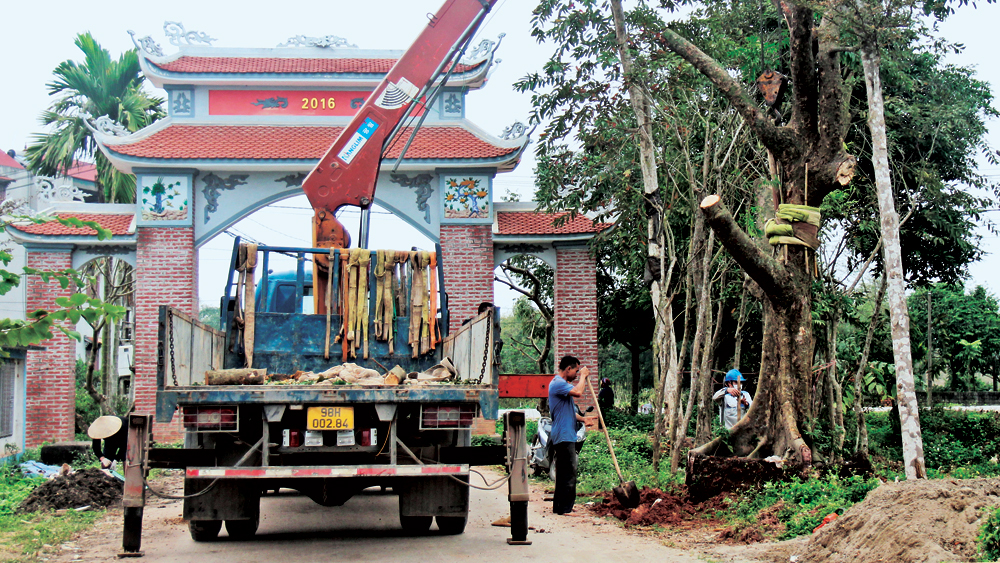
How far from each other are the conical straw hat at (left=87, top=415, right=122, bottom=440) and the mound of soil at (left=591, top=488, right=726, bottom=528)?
4.93m

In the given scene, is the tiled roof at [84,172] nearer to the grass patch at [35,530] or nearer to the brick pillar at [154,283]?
the brick pillar at [154,283]

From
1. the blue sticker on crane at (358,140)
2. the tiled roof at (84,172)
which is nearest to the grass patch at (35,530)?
the blue sticker on crane at (358,140)

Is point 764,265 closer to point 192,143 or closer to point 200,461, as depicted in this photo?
point 200,461

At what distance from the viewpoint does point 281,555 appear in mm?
6676

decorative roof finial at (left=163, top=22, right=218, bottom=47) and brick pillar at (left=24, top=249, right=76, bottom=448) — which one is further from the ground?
decorative roof finial at (left=163, top=22, right=218, bottom=47)

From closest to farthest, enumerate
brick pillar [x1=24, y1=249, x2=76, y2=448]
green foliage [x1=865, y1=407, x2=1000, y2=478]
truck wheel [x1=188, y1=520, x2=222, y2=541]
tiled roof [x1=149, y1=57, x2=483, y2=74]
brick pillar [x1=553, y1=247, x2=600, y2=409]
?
truck wheel [x1=188, y1=520, x2=222, y2=541], green foliage [x1=865, y1=407, x2=1000, y2=478], brick pillar [x1=24, y1=249, x2=76, y2=448], brick pillar [x1=553, y1=247, x2=600, y2=409], tiled roof [x1=149, y1=57, x2=483, y2=74]

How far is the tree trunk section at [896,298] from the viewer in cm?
→ 798

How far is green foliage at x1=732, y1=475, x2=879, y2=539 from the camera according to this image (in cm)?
712

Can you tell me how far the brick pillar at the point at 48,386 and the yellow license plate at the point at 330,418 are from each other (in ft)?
42.5

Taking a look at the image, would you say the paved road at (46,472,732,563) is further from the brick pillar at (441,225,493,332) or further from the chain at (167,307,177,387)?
the brick pillar at (441,225,493,332)

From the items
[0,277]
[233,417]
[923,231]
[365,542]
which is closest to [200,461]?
[233,417]

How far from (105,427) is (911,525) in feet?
23.8

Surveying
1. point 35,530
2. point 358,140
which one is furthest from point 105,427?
point 358,140

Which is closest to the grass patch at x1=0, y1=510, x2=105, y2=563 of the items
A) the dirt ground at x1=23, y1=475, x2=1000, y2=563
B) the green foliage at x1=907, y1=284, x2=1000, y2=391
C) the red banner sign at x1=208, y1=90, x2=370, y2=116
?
the dirt ground at x1=23, y1=475, x2=1000, y2=563
